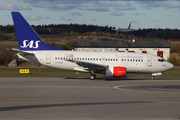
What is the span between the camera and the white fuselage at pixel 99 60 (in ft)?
109

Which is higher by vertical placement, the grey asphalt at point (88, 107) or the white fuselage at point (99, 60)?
the white fuselage at point (99, 60)

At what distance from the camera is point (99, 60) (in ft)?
109

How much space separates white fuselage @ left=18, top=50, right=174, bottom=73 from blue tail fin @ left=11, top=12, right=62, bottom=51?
1.04 meters

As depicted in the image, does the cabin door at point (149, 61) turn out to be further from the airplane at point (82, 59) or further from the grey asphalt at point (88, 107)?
the grey asphalt at point (88, 107)

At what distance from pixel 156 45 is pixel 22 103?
2274 inches

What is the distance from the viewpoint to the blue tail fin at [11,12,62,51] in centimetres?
3366

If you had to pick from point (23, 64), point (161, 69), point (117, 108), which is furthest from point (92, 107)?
point (23, 64)

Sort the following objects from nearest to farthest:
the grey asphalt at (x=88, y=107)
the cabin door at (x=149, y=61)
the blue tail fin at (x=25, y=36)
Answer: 1. the grey asphalt at (x=88, y=107)
2. the cabin door at (x=149, y=61)
3. the blue tail fin at (x=25, y=36)

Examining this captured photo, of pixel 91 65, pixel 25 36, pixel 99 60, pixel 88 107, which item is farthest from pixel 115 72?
pixel 88 107

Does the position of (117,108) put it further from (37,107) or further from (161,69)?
(161,69)

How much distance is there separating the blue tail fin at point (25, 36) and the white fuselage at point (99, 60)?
1.04 meters

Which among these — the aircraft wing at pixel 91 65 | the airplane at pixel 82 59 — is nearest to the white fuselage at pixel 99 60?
the airplane at pixel 82 59

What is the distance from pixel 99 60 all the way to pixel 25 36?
11.1 metres

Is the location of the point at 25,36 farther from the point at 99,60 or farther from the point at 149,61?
the point at 149,61
